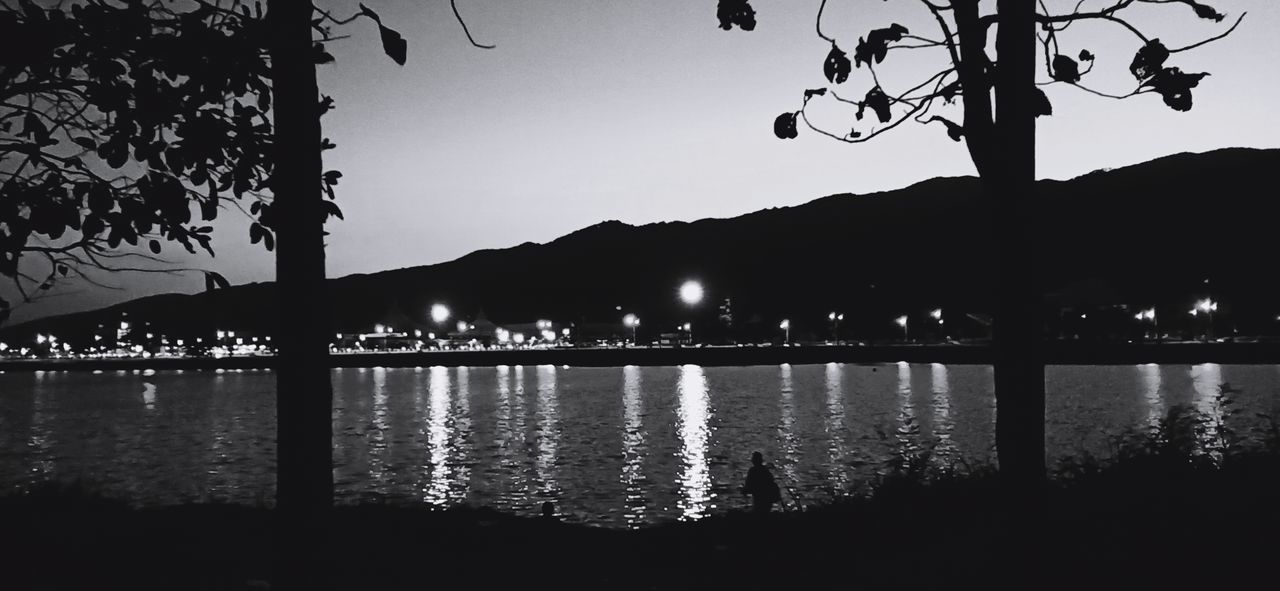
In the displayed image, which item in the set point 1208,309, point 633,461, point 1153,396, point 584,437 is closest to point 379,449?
point 584,437

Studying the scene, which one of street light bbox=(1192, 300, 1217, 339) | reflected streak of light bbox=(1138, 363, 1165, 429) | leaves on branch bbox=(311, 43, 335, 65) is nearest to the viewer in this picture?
leaves on branch bbox=(311, 43, 335, 65)

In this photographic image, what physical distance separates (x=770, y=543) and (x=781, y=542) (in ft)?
0.51

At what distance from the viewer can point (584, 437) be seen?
163 ft

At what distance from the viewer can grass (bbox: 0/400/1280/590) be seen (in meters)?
7.47

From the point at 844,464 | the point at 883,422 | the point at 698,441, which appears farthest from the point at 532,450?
the point at 883,422

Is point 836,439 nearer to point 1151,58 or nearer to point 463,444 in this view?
point 463,444

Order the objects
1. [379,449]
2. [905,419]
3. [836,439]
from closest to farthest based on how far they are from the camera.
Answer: [905,419] → [836,439] → [379,449]

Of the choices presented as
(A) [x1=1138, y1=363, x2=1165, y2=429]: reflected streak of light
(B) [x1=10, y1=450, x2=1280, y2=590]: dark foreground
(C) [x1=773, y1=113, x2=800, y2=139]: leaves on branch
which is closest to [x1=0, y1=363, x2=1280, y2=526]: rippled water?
(A) [x1=1138, y1=363, x2=1165, y2=429]: reflected streak of light

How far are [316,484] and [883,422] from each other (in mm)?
52363

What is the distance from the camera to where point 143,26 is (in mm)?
6938

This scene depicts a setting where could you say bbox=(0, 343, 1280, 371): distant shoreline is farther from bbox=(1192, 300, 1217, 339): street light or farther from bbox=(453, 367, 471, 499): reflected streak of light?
bbox=(453, 367, 471, 499): reflected streak of light

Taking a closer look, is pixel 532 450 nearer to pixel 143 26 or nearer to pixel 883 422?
pixel 883 422

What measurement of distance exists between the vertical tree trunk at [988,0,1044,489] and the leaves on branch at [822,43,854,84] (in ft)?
3.89

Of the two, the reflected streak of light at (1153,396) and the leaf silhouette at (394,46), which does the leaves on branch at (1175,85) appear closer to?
the leaf silhouette at (394,46)
